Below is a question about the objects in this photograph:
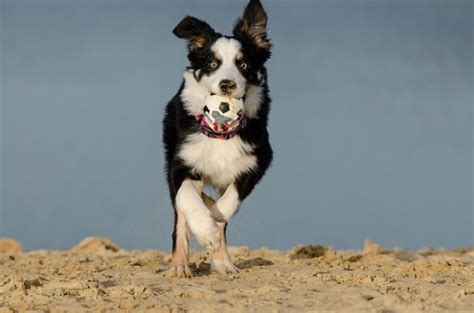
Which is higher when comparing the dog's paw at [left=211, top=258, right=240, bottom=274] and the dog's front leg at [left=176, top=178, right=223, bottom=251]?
the dog's front leg at [left=176, top=178, right=223, bottom=251]

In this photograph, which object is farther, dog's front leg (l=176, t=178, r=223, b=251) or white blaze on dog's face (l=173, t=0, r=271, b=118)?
white blaze on dog's face (l=173, t=0, r=271, b=118)

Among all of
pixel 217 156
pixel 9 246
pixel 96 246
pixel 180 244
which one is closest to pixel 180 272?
pixel 180 244

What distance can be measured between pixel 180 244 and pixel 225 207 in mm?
667

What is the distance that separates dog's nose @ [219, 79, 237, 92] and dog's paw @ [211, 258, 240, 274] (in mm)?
1771

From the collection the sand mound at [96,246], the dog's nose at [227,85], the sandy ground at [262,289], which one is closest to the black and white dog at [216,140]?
the dog's nose at [227,85]

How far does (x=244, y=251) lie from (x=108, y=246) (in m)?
3.11

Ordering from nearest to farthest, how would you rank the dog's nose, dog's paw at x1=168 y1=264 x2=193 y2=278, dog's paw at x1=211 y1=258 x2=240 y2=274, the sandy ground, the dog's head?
the sandy ground < the dog's nose < the dog's head < dog's paw at x1=168 y1=264 x2=193 y2=278 < dog's paw at x1=211 y1=258 x2=240 y2=274

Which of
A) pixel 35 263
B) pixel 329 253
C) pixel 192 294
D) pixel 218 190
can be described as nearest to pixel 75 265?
pixel 35 263

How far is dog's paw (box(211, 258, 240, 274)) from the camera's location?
859cm

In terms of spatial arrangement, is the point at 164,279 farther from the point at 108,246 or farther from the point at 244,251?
the point at 108,246

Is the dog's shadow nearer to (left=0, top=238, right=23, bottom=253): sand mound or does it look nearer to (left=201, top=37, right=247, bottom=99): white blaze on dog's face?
(left=201, top=37, right=247, bottom=99): white blaze on dog's face

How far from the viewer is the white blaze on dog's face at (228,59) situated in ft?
27.1

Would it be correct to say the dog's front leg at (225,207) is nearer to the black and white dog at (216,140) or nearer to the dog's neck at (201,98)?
the black and white dog at (216,140)

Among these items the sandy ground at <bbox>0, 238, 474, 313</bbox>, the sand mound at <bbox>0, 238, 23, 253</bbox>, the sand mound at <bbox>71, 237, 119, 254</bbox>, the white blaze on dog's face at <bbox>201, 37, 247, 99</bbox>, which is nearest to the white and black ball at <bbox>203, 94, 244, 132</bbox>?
the white blaze on dog's face at <bbox>201, 37, 247, 99</bbox>
